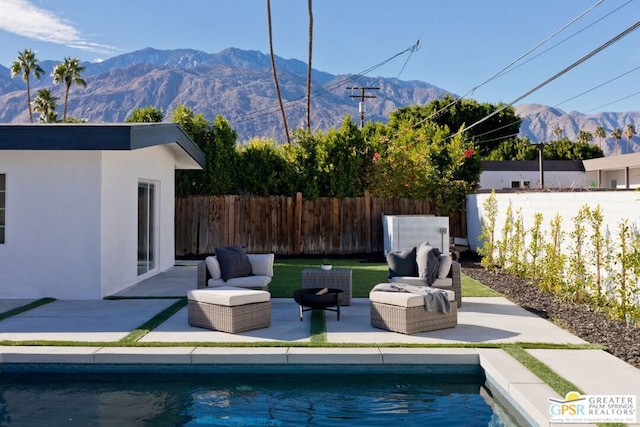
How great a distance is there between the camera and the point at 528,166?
117ft

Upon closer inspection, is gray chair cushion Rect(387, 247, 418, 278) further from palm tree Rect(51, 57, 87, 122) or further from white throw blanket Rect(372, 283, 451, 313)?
palm tree Rect(51, 57, 87, 122)

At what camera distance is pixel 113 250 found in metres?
9.27

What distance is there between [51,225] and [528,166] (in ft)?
105

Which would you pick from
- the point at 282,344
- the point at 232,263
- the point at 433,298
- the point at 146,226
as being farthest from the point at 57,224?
the point at 433,298

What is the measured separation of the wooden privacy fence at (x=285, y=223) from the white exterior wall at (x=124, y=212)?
3.01m

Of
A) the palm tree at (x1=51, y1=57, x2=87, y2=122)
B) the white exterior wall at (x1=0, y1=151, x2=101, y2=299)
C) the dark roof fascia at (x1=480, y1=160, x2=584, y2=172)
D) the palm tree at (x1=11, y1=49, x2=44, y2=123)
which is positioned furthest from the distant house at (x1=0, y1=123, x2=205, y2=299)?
the palm tree at (x1=11, y1=49, x2=44, y2=123)

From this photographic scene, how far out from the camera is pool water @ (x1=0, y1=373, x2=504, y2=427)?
14.8ft

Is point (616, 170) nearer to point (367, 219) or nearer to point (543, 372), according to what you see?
point (367, 219)

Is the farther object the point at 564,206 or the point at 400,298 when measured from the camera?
the point at 564,206

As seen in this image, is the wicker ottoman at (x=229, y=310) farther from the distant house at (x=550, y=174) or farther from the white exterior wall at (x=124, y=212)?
the distant house at (x=550, y=174)

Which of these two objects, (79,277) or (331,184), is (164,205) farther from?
(331,184)

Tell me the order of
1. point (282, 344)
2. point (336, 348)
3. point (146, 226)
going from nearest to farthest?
1. point (336, 348)
2. point (282, 344)
3. point (146, 226)

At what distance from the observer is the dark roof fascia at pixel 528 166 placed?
34875 mm

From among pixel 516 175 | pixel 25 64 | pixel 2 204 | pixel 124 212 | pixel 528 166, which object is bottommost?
pixel 124 212
